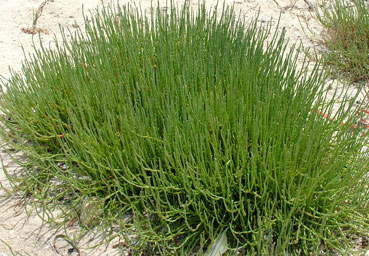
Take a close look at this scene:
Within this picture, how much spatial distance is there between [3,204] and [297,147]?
1541 millimetres

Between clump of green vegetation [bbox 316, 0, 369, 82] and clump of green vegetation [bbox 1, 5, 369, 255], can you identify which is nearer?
clump of green vegetation [bbox 1, 5, 369, 255]

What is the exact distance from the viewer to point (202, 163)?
6.61 ft

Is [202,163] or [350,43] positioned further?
[350,43]

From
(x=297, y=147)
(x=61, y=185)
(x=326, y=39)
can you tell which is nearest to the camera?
(x=297, y=147)

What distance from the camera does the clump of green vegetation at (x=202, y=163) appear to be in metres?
1.95

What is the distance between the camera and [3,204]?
2402 mm

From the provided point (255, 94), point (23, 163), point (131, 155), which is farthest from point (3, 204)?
point (255, 94)

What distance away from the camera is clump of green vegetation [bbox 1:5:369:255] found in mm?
1948

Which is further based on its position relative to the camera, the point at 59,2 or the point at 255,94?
the point at 59,2

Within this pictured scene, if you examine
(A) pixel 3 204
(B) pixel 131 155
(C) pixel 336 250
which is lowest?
(A) pixel 3 204

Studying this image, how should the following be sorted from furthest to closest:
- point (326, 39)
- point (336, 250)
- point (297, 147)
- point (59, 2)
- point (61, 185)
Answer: point (59, 2) < point (326, 39) < point (61, 185) < point (336, 250) < point (297, 147)

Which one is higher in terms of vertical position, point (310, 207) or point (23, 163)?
point (310, 207)

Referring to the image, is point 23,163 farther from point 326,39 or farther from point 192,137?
point 326,39

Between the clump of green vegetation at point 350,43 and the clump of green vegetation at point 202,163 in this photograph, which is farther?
the clump of green vegetation at point 350,43
